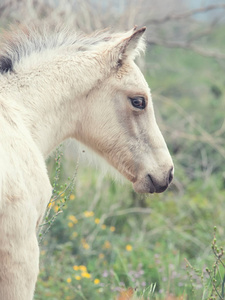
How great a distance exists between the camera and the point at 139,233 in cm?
663

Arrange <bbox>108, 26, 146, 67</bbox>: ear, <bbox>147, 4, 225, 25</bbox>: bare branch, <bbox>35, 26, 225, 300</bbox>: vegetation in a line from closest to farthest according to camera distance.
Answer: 1. <bbox>108, 26, 146, 67</bbox>: ear
2. <bbox>35, 26, 225, 300</bbox>: vegetation
3. <bbox>147, 4, 225, 25</bbox>: bare branch

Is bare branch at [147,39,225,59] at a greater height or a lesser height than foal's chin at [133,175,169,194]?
lesser

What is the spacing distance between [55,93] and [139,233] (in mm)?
3757

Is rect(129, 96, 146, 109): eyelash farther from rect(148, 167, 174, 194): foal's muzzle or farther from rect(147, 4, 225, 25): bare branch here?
rect(147, 4, 225, 25): bare branch

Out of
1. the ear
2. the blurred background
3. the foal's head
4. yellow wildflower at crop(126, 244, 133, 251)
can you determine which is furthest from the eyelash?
yellow wildflower at crop(126, 244, 133, 251)

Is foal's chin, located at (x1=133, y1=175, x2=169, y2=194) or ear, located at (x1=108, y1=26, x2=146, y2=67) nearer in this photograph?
ear, located at (x1=108, y1=26, x2=146, y2=67)

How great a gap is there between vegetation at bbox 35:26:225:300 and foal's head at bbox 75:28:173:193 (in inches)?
20.2

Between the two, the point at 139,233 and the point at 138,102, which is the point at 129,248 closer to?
the point at 139,233

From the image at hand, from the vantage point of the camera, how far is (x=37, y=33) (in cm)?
339

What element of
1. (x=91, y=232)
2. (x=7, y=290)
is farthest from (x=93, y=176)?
(x=7, y=290)

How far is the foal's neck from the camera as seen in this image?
3186 mm

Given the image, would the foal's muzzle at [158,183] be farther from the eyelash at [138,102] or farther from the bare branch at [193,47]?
the bare branch at [193,47]

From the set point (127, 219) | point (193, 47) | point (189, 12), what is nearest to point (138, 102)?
point (127, 219)

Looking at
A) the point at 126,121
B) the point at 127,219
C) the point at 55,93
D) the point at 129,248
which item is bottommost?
the point at 127,219
